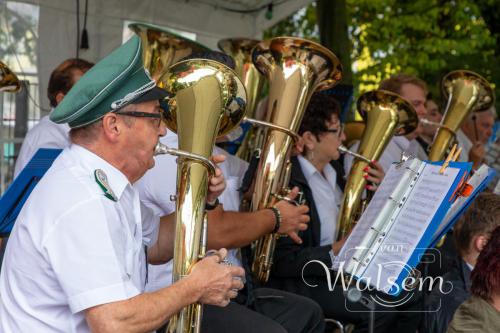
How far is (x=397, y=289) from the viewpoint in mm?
2883

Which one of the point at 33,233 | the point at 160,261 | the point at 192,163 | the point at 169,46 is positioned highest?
the point at 169,46

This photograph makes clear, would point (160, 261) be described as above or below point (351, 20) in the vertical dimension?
below

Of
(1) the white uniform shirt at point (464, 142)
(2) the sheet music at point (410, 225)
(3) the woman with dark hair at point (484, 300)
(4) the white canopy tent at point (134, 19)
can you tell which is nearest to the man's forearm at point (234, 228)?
(2) the sheet music at point (410, 225)

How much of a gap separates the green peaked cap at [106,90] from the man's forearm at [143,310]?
22.6 inches

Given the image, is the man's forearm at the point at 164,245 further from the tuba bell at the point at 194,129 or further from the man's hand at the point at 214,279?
the man's hand at the point at 214,279

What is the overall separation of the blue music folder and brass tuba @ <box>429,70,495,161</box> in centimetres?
272

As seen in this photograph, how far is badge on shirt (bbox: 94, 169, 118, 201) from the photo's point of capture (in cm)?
241

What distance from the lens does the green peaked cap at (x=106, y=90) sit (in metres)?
2.43

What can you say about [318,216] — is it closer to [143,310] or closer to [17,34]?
[143,310]

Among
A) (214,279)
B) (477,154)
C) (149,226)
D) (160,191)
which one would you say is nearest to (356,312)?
(160,191)

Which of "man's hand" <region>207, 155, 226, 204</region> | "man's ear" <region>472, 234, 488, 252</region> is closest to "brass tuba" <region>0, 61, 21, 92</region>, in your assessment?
"man's hand" <region>207, 155, 226, 204</region>

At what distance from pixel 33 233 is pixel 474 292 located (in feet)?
4.59

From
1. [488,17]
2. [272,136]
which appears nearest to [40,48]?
[272,136]

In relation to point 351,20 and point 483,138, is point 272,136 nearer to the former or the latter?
point 483,138
